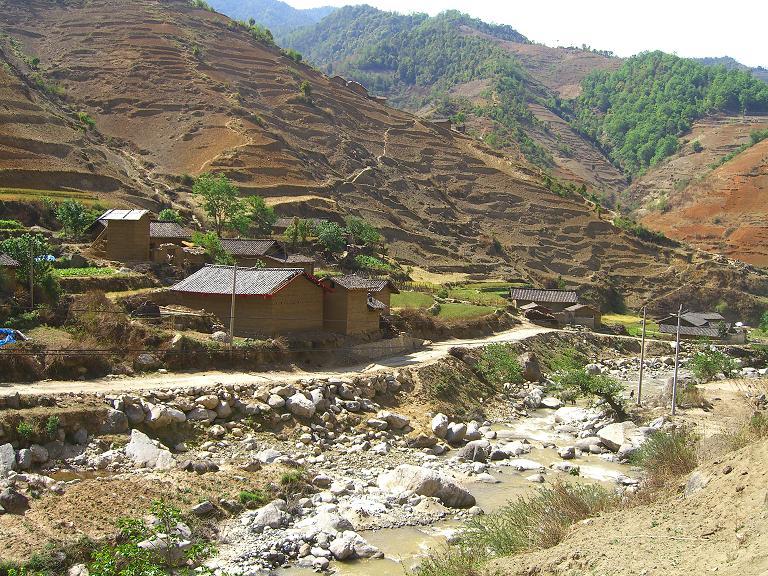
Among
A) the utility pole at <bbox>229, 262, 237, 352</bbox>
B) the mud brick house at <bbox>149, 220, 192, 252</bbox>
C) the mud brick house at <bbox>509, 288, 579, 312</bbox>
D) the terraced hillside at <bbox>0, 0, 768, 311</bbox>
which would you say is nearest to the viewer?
the utility pole at <bbox>229, 262, 237, 352</bbox>

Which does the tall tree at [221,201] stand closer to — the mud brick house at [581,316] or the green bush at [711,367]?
the mud brick house at [581,316]

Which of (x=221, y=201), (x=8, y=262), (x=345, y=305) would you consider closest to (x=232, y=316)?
(x=345, y=305)

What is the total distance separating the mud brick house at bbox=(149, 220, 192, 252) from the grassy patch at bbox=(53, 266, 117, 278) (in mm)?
8120

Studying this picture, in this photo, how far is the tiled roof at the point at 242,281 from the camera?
31047 millimetres

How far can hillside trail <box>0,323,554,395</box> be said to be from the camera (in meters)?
22.2

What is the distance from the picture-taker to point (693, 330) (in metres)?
66.1

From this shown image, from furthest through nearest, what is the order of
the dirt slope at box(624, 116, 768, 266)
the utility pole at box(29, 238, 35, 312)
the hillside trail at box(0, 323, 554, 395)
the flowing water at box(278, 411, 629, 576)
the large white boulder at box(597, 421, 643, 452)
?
the dirt slope at box(624, 116, 768, 266) < the utility pole at box(29, 238, 35, 312) < the large white boulder at box(597, 421, 643, 452) < the hillside trail at box(0, 323, 554, 395) < the flowing water at box(278, 411, 629, 576)

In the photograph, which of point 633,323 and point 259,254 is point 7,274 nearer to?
point 259,254

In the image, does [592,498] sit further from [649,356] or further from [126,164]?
[126,164]

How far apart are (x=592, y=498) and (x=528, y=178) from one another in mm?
93656

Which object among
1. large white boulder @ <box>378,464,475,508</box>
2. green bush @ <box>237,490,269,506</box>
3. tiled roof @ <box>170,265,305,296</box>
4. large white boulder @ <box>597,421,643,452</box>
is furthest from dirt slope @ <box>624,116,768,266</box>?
green bush @ <box>237,490,269,506</box>

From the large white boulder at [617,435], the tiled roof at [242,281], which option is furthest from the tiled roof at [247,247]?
the large white boulder at [617,435]

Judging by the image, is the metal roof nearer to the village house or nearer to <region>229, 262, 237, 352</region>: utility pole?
<region>229, 262, 237, 352</region>: utility pole

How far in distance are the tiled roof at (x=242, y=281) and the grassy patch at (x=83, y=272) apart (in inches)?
210
